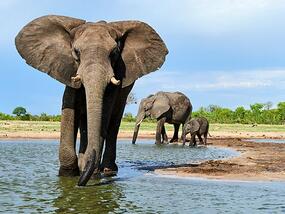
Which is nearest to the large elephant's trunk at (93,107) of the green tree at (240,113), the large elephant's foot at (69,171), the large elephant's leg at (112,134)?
the large elephant's foot at (69,171)

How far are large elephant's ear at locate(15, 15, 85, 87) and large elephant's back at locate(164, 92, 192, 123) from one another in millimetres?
22013

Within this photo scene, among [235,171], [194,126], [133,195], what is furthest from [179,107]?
[133,195]

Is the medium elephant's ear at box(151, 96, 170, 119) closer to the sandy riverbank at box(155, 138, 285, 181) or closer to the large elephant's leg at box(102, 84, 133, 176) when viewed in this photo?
the sandy riverbank at box(155, 138, 285, 181)

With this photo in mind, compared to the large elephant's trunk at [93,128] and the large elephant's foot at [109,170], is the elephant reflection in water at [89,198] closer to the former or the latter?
the large elephant's trunk at [93,128]

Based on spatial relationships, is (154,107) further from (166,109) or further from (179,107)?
(179,107)

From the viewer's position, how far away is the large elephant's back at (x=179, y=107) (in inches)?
1318

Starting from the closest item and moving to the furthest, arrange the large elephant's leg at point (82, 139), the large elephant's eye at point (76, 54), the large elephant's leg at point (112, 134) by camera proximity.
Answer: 1. the large elephant's eye at point (76, 54)
2. the large elephant's leg at point (82, 139)
3. the large elephant's leg at point (112, 134)

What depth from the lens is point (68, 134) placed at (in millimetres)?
11398

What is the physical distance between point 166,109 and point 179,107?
55.0 inches

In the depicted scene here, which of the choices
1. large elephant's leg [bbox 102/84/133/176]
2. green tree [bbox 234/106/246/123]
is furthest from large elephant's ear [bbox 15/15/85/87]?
green tree [bbox 234/106/246/123]

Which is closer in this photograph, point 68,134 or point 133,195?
point 133,195

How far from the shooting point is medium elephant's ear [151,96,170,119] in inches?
A: 1277

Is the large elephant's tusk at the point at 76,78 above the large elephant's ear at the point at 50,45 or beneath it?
beneath

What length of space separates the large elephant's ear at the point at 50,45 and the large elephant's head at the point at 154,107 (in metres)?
20.6
